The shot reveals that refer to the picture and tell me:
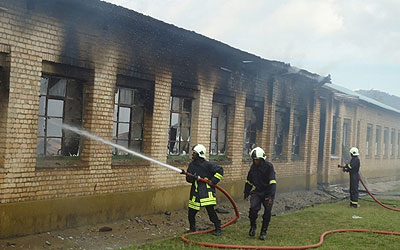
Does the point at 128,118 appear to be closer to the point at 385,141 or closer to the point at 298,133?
the point at 298,133

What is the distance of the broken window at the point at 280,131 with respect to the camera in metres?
16.6

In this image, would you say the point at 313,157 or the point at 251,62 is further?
the point at 313,157

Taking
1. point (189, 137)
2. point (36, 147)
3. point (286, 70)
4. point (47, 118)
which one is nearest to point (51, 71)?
point (47, 118)

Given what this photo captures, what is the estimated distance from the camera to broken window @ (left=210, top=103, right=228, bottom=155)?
1323cm

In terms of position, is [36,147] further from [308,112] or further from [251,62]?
[308,112]

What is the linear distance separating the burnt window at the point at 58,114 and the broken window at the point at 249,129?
7.11m

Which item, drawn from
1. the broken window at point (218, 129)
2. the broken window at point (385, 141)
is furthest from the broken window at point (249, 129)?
the broken window at point (385, 141)

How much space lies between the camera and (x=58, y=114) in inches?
334

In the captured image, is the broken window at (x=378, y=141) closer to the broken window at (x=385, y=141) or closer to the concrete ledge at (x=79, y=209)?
the broken window at (x=385, y=141)

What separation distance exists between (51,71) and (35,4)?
119 cm

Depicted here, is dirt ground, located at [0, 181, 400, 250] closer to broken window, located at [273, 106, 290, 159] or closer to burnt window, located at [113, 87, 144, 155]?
burnt window, located at [113, 87, 144, 155]

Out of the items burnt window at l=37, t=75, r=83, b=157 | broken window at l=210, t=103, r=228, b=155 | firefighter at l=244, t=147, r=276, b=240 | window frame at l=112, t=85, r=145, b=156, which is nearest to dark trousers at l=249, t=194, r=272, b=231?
firefighter at l=244, t=147, r=276, b=240

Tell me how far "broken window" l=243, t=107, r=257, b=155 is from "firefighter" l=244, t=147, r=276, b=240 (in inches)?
248

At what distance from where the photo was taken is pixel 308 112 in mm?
18047
